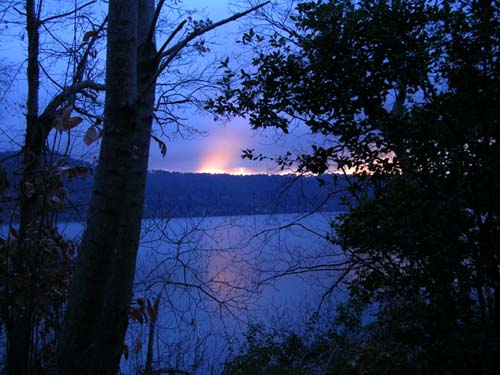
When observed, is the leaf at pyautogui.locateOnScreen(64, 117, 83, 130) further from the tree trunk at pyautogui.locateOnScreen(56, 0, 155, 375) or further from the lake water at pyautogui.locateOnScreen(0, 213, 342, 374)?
the lake water at pyautogui.locateOnScreen(0, 213, 342, 374)

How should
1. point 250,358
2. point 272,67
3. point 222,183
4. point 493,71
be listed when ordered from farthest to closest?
point 250,358, point 222,183, point 272,67, point 493,71

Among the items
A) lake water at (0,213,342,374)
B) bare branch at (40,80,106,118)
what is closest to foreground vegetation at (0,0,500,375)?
bare branch at (40,80,106,118)

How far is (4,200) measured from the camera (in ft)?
10.2

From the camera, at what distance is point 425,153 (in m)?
2.68

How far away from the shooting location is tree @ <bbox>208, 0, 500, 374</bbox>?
2.52m

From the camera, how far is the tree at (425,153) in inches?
99.1

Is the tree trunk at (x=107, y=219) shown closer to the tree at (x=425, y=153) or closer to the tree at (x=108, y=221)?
the tree at (x=108, y=221)

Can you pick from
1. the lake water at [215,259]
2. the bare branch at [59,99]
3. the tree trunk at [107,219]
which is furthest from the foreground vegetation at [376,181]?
the lake water at [215,259]

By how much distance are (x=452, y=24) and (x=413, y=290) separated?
1803 millimetres

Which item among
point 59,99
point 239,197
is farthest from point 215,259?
point 59,99

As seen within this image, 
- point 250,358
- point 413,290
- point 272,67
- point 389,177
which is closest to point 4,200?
point 272,67

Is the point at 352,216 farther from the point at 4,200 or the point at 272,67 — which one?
the point at 4,200

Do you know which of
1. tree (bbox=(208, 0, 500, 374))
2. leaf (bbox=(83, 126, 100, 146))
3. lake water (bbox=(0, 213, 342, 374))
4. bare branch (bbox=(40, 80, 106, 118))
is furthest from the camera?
lake water (bbox=(0, 213, 342, 374))

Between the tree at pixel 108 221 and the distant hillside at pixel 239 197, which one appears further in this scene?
the distant hillside at pixel 239 197
